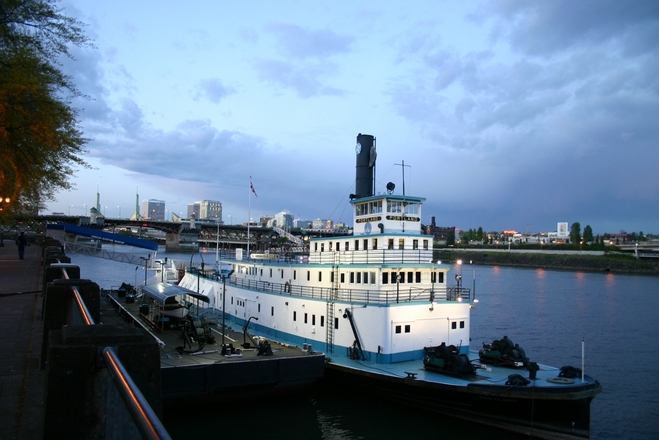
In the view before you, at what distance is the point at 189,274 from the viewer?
139 ft

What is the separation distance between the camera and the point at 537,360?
31875 millimetres

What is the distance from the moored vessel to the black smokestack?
0.06m

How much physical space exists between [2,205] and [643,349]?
129 ft

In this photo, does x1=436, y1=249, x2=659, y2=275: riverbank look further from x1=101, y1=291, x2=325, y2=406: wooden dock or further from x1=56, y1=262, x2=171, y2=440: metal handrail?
x1=56, y1=262, x2=171, y2=440: metal handrail

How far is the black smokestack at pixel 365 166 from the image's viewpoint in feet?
98.1

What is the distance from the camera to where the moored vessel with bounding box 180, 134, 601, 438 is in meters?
18.4

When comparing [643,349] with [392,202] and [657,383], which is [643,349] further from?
[392,202]

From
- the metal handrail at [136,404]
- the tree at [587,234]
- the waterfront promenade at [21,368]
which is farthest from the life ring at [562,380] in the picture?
the tree at [587,234]

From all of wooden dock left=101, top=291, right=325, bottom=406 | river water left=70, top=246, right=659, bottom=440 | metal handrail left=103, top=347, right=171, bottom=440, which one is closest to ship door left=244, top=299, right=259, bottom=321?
wooden dock left=101, top=291, right=325, bottom=406

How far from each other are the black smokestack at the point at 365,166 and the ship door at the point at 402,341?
9725 millimetres

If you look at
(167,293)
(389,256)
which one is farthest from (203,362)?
(389,256)

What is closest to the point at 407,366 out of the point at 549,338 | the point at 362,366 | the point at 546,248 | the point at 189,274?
the point at 362,366

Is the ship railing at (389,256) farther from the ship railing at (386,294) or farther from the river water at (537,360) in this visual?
the river water at (537,360)

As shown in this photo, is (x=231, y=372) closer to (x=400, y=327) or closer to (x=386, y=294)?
(x=386, y=294)
